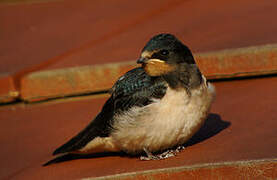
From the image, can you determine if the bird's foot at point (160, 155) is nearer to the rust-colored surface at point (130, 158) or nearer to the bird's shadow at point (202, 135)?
the rust-colored surface at point (130, 158)

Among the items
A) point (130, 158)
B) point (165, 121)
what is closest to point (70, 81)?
point (130, 158)

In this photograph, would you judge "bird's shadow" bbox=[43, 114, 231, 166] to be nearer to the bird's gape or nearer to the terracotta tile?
the bird's gape

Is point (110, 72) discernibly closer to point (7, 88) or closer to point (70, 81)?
point (70, 81)

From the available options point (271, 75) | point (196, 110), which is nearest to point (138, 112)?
point (196, 110)

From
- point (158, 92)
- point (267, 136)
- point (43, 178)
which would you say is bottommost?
point (43, 178)

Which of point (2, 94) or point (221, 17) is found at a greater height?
point (221, 17)

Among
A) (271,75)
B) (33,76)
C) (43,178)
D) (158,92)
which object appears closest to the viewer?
(158,92)

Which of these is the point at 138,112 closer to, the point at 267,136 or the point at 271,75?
the point at 267,136

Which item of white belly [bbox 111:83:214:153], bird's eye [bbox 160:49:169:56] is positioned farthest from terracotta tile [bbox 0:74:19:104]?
bird's eye [bbox 160:49:169:56]
